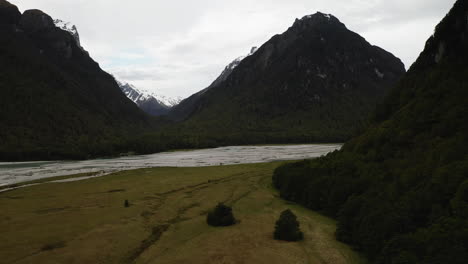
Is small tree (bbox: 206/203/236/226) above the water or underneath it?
underneath

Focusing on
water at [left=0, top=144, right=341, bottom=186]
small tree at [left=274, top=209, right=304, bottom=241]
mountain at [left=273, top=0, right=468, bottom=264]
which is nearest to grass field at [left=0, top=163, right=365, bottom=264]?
small tree at [left=274, top=209, right=304, bottom=241]

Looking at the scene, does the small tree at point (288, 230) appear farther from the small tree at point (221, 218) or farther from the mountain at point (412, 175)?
the small tree at point (221, 218)

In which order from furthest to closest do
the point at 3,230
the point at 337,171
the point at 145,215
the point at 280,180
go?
the point at 280,180 → the point at 337,171 → the point at 145,215 → the point at 3,230

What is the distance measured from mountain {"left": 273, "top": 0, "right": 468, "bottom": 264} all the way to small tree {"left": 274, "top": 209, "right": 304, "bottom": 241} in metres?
5.13

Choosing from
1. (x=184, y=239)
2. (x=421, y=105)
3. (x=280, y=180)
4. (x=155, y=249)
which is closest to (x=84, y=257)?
(x=155, y=249)

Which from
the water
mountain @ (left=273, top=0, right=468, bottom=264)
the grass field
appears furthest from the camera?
the water

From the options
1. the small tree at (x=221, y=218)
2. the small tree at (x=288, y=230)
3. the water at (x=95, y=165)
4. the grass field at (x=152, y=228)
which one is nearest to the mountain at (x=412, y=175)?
the grass field at (x=152, y=228)

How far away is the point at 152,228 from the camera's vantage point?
45938 millimetres

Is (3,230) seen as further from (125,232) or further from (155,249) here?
(155,249)

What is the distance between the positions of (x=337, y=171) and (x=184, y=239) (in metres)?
30.9

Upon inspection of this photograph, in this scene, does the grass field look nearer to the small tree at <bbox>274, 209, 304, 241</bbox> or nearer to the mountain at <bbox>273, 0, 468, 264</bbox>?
the small tree at <bbox>274, 209, 304, 241</bbox>

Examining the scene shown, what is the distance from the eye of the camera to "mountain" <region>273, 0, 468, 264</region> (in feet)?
96.9

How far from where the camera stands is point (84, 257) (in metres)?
34.7

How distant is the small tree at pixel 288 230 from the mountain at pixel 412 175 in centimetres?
513
